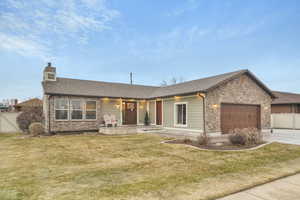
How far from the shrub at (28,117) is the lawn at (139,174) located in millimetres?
8889

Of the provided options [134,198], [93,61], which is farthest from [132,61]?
[134,198]

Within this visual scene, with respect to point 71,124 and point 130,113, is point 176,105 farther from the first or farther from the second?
point 71,124

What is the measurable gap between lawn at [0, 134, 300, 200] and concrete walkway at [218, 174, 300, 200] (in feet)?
0.62

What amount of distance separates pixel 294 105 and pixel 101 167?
22941mm

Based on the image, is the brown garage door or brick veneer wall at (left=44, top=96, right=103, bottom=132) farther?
brick veneer wall at (left=44, top=96, right=103, bottom=132)

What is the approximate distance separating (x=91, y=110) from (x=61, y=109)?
6.88ft

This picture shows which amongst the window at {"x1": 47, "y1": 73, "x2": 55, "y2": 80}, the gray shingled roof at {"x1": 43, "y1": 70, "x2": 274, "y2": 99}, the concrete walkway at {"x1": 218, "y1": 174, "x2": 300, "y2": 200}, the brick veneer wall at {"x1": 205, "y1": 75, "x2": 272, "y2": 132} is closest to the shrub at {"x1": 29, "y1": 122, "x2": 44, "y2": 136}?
the gray shingled roof at {"x1": 43, "y1": 70, "x2": 274, "y2": 99}

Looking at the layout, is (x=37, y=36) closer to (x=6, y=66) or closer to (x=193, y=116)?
(x=6, y=66)

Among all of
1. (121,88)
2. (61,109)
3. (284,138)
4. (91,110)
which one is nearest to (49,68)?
(61,109)

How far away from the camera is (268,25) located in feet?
59.6

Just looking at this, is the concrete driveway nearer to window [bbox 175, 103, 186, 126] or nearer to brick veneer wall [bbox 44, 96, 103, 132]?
window [bbox 175, 103, 186, 126]

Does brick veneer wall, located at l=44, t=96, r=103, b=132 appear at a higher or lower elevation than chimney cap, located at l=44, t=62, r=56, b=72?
lower

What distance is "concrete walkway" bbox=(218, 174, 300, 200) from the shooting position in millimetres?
3170

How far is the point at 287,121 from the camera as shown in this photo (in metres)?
17.0
